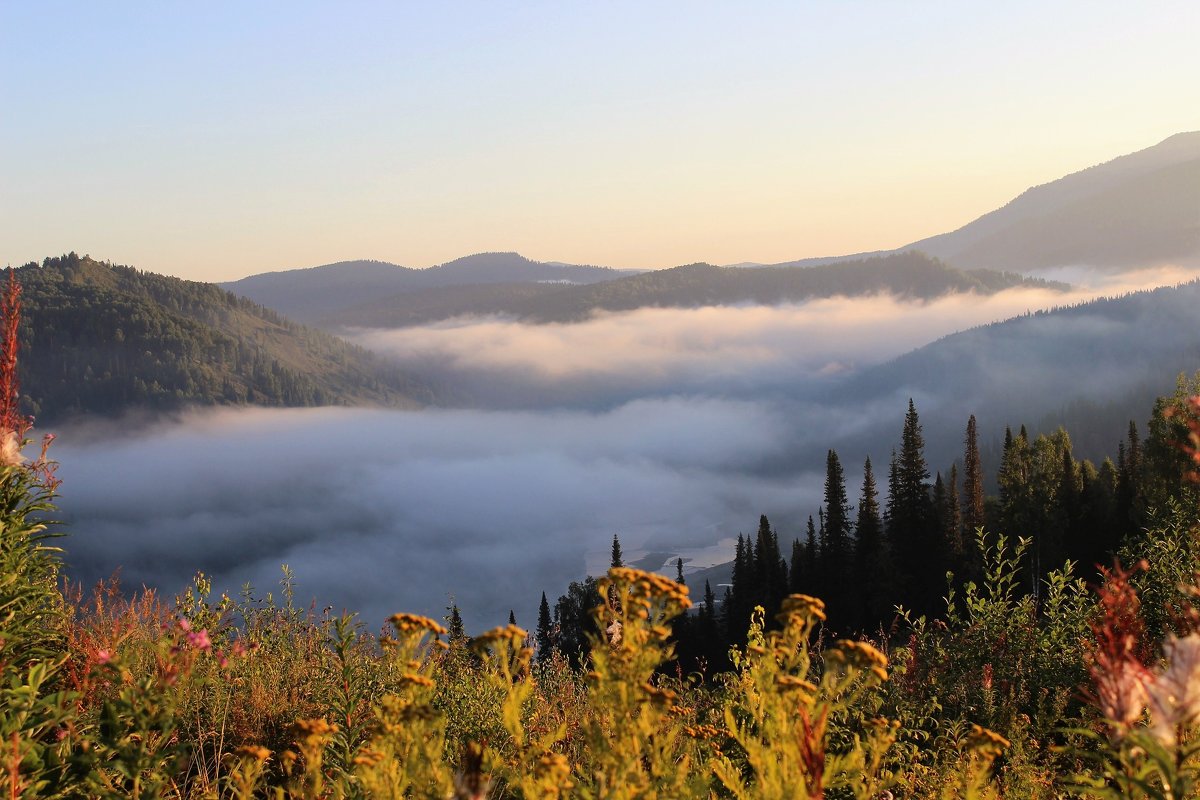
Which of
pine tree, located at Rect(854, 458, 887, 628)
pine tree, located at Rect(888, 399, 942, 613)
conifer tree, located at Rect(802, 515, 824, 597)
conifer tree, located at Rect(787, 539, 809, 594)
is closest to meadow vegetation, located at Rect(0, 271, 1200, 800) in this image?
pine tree, located at Rect(854, 458, 887, 628)

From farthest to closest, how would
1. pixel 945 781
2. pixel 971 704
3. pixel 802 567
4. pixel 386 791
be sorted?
pixel 802 567, pixel 971 704, pixel 945 781, pixel 386 791

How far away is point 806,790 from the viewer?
11.3 ft

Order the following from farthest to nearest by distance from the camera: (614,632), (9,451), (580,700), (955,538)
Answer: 1. (955,538)
2. (580,700)
3. (9,451)
4. (614,632)

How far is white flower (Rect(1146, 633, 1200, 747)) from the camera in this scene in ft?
10.2

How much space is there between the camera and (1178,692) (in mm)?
3137

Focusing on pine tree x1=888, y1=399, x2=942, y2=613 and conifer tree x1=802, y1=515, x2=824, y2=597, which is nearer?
pine tree x1=888, y1=399, x2=942, y2=613

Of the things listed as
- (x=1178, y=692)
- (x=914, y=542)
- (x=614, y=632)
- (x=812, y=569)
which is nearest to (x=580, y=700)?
(x=614, y=632)

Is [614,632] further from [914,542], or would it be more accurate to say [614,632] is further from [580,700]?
[914,542]

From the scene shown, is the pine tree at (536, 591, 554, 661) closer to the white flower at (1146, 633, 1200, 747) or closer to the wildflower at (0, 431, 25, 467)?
the wildflower at (0, 431, 25, 467)

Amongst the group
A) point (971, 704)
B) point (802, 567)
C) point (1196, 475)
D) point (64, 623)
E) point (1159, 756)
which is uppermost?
point (1196, 475)

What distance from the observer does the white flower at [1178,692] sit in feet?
10.2

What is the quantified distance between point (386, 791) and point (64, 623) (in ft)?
17.1

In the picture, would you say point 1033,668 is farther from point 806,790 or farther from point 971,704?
point 806,790

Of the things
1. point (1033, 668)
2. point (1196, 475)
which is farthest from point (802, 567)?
point (1196, 475)
